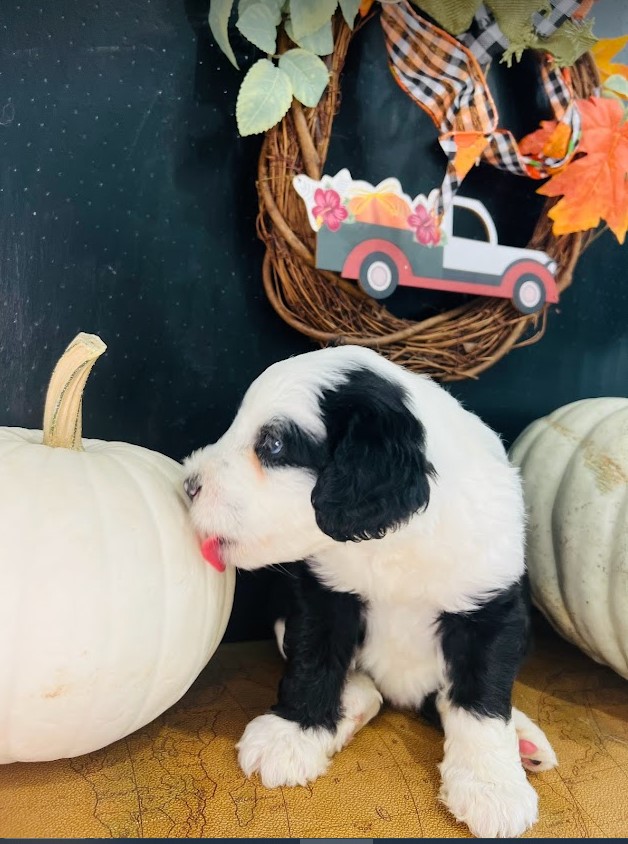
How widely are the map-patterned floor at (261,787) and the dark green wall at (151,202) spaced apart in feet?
1.81

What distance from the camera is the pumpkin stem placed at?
49.6 inches

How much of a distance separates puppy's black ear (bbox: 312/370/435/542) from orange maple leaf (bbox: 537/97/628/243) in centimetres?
94

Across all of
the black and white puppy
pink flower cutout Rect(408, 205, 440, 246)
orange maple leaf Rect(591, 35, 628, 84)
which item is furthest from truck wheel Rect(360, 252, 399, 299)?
orange maple leaf Rect(591, 35, 628, 84)

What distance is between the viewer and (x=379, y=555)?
1233 millimetres

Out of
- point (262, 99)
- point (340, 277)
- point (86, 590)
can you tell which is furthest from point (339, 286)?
point (86, 590)

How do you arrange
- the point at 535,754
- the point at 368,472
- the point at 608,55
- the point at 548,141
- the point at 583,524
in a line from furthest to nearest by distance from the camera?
the point at 608,55 < the point at 548,141 < the point at 583,524 < the point at 535,754 < the point at 368,472

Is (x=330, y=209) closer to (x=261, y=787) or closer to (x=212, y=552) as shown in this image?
(x=212, y=552)

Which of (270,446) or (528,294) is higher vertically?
(528,294)

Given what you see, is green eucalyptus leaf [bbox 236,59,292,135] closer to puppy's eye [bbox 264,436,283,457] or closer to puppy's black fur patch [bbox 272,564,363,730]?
puppy's eye [bbox 264,436,283,457]

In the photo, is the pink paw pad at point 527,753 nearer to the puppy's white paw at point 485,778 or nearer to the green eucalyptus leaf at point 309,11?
the puppy's white paw at point 485,778

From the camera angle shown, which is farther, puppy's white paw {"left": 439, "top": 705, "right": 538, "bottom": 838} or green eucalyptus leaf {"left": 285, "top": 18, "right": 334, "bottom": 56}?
green eucalyptus leaf {"left": 285, "top": 18, "right": 334, "bottom": 56}

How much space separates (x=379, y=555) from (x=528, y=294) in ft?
2.90

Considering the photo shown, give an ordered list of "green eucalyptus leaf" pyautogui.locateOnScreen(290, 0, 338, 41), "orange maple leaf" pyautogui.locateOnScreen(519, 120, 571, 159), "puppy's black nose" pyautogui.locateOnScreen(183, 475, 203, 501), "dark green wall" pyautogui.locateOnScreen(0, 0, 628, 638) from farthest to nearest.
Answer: "orange maple leaf" pyautogui.locateOnScreen(519, 120, 571, 159) < "dark green wall" pyautogui.locateOnScreen(0, 0, 628, 638) < "green eucalyptus leaf" pyautogui.locateOnScreen(290, 0, 338, 41) < "puppy's black nose" pyautogui.locateOnScreen(183, 475, 203, 501)

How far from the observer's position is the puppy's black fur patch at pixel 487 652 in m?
1.25
